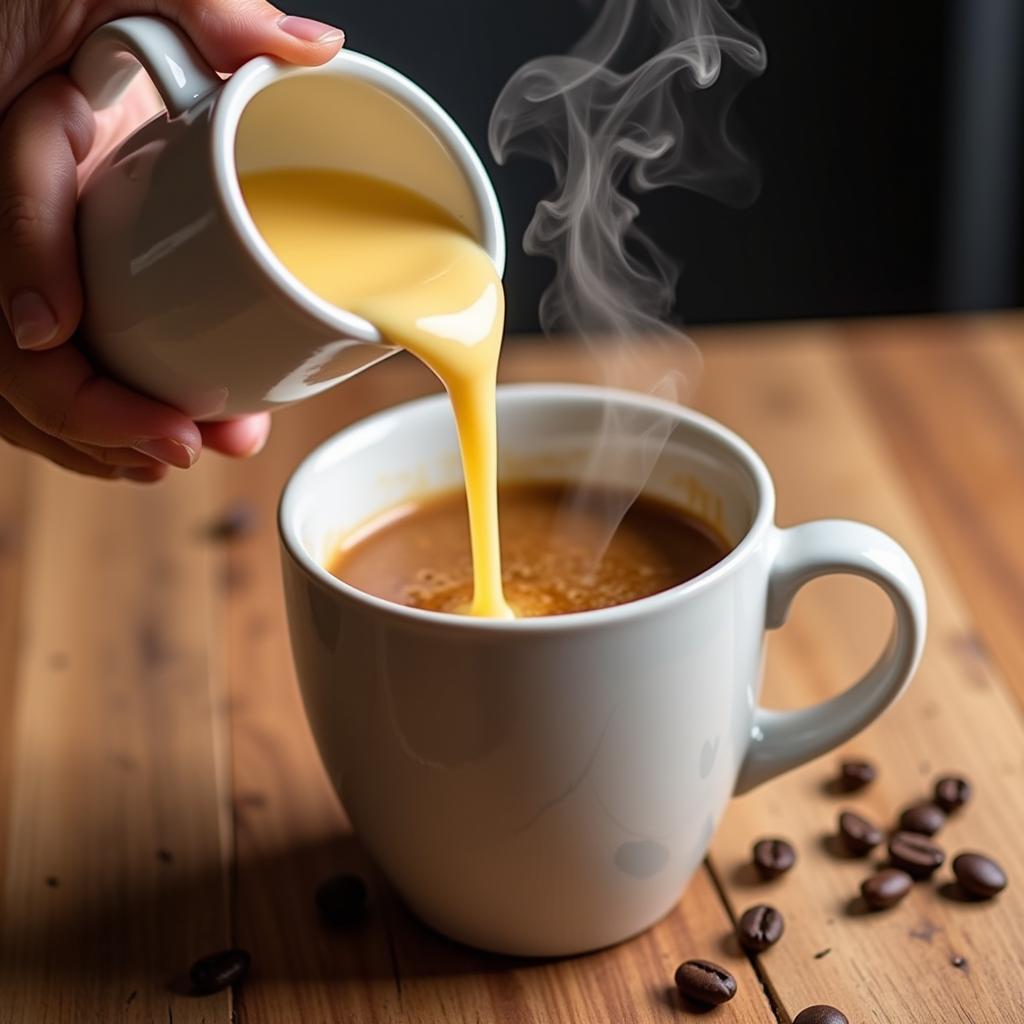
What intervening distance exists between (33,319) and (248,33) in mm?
239

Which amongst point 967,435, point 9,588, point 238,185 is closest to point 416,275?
point 238,185

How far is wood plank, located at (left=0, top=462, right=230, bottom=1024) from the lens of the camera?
1121mm

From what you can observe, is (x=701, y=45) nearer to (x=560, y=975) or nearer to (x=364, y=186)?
(x=364, y=186)

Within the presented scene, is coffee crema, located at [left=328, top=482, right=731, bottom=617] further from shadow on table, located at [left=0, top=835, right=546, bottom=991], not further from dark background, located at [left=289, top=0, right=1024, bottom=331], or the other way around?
dark background, located at [left=289, top=0, right=1024, bottom=331]

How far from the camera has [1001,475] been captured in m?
1.73

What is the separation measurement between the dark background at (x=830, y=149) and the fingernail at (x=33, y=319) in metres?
1.52

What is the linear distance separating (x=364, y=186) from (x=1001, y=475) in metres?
0.93

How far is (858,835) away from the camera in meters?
1.20

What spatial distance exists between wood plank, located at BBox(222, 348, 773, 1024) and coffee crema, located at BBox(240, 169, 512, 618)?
26cm

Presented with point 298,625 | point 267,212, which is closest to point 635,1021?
point 298,625

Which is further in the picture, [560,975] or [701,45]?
[701,45]

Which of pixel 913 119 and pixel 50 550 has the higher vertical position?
pixel 50 550

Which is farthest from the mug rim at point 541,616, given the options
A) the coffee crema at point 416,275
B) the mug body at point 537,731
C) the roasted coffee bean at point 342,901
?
the roasted coffee bean at point 342,901

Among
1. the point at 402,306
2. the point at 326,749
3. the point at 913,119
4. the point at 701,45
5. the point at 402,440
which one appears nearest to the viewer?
the point at 402,306
